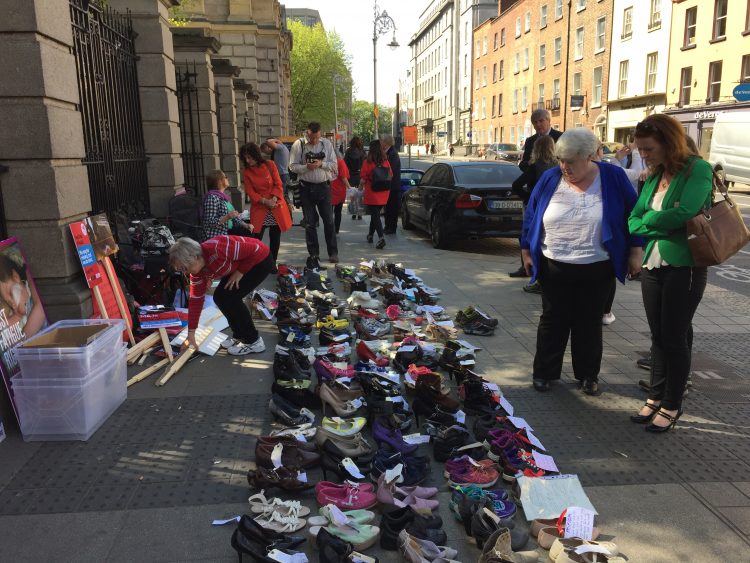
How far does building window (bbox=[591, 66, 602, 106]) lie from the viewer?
39.9 metres

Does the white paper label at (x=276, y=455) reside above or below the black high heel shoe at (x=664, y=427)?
above

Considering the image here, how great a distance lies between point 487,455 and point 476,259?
265 inches

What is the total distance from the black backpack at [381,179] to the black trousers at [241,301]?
5.66 metres

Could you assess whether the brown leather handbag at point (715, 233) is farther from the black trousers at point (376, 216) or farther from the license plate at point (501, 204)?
the black trousers at point (376, 216)

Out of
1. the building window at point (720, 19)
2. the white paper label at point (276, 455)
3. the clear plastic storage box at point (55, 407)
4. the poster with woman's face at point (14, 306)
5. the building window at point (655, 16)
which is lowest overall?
the white paper label at point (276, 455)

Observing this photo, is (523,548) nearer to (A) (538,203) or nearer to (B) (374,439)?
(B) (374,439)

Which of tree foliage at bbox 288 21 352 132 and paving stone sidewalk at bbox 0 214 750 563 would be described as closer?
paving stone sidewalk at bbox 0 214 750 563

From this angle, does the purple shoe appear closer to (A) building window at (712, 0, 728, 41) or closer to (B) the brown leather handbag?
(B) the brown leather handbag

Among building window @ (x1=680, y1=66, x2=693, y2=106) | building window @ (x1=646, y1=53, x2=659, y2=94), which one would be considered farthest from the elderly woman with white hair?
building window @ (x1=646, y1=53, x2=659, y2=94)

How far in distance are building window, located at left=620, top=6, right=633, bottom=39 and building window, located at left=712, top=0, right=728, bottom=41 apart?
7032 mm

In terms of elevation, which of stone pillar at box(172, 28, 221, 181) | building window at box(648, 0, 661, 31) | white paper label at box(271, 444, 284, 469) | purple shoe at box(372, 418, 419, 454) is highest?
building window at box(648, 0, 661, 31)

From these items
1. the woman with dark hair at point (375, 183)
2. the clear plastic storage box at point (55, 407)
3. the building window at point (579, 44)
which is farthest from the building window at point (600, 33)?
the clear plastic storage box at point (55, 407)

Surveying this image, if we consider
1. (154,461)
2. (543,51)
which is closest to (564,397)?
(154,461)

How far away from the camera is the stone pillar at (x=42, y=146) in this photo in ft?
15.1
